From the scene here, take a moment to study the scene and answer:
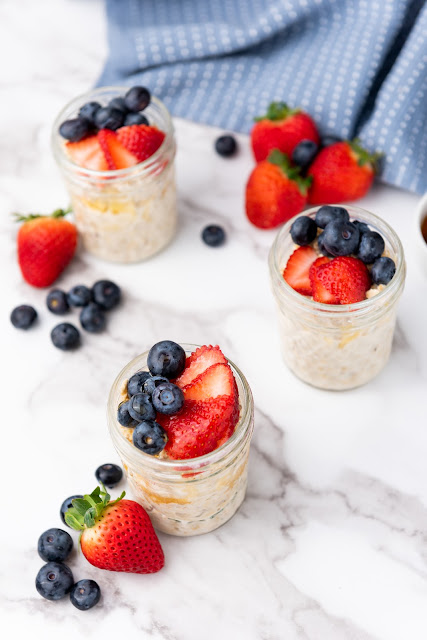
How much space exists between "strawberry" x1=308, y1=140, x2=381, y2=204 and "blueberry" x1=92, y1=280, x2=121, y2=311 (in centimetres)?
52

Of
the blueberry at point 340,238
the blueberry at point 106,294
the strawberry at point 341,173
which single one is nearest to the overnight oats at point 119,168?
the blueberry at point 106,294

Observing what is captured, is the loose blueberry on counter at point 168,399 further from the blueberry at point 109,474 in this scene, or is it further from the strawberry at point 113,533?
the blueberry at point 109,474

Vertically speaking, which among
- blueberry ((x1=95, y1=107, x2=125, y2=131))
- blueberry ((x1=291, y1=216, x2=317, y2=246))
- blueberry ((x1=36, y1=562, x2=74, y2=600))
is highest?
blueberry ((x1=291, y1=216, x2=317, y2=246))

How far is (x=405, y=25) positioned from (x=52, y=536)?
4.71 ft

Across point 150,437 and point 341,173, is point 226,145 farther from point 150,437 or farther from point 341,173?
point 150,437

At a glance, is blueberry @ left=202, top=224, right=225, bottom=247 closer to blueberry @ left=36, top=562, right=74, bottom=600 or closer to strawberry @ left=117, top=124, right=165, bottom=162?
strawberry @ left=117, top=124, right=165, bottom=162

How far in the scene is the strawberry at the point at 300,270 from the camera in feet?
5.16

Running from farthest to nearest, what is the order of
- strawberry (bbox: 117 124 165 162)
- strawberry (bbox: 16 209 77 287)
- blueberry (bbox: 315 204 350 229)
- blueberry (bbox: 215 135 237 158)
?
blueberry (bbox: 215 135 237 158), strawberry (bbox: 16 209 77 287), strawberry (bbox: 117 124 165 162), blueberry (bbox: 315 204 350 229)

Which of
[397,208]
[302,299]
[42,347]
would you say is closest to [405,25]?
[397,208]

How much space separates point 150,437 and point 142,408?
5 centimetres

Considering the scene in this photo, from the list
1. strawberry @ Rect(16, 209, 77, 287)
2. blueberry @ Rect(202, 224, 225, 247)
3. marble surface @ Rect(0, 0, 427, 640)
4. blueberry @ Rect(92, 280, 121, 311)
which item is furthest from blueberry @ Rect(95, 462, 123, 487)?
blueberry @ Rect(202, 224, 225, 247)

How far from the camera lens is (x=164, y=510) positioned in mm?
1450

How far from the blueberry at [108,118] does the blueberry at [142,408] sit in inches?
27.5

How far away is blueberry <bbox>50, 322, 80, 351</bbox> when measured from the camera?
179 centimetres
